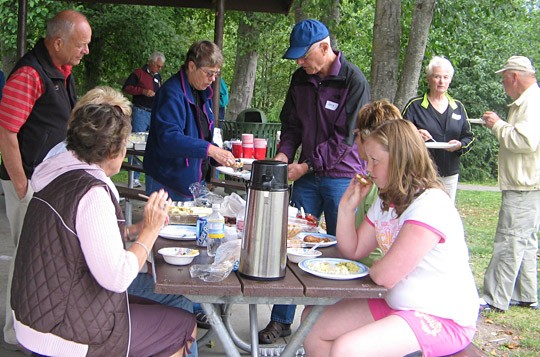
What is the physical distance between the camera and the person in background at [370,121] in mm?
3166

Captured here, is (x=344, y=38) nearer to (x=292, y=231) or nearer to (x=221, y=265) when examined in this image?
(x=292, y=231)

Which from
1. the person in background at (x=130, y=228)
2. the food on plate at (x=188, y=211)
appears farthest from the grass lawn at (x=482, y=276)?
the person in background at (x=130, y=228)

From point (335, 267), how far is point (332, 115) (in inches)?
60.3

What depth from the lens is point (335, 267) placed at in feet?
8.61

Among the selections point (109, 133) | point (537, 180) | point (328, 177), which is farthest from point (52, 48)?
point (537, 180)

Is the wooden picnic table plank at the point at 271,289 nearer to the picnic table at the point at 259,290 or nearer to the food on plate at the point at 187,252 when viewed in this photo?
the picnic table at the point at 259,290

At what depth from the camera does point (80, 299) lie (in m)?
2.24

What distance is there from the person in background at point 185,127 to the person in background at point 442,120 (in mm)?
2185

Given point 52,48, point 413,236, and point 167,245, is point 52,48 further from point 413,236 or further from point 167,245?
point 413,236

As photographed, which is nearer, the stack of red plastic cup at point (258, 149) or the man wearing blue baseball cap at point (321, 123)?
the man wearing blue baseball cap at point (321, 123)

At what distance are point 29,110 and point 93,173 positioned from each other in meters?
1.33

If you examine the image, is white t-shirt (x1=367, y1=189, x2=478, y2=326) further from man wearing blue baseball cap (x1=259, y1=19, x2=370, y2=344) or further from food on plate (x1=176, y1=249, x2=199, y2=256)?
man wearing blue baseball cap (x1=259, y1=19, x2=370, y2=344)

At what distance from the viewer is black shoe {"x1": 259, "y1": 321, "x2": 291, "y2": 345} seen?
394 centimetres

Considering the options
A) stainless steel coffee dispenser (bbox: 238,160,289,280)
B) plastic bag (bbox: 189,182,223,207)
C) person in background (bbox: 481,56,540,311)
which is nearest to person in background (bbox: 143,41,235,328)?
plastic bag (bbox: 189,182,223,207)
